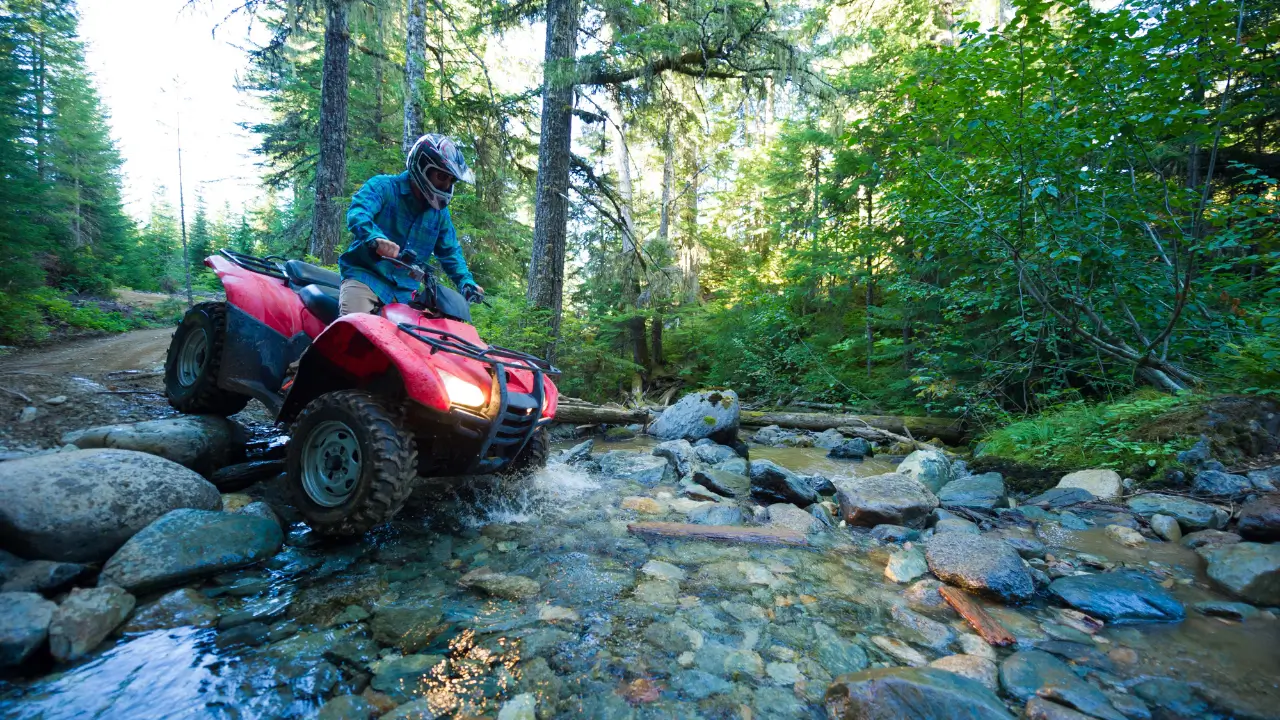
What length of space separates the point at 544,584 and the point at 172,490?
1.91 m

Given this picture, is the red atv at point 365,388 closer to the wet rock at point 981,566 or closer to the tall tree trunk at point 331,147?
the wet rock at point 981,566

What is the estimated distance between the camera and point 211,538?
221 cm

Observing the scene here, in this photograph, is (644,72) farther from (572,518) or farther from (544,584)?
(544,584)

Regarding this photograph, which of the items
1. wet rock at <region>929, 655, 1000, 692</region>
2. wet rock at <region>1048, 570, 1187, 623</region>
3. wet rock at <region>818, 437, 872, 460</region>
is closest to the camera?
wet rock at <region>929, 655, 1000, 692</region>

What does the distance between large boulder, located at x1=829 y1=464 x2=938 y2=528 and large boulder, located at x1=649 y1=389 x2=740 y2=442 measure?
2955 mm

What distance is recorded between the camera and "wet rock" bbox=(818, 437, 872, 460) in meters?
6.53

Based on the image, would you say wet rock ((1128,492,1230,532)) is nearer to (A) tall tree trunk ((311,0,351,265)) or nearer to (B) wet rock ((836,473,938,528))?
(B) wet rock ((836,473,938,528))

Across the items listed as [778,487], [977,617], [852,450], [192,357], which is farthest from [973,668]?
[192,357]

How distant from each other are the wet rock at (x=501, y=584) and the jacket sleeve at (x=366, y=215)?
1986 millimetres

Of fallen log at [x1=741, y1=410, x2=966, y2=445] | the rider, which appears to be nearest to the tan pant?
the rider

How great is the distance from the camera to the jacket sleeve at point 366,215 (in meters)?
2.97

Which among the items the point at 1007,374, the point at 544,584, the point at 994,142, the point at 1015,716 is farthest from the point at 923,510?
the point at 1007,374

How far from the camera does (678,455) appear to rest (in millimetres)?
5191

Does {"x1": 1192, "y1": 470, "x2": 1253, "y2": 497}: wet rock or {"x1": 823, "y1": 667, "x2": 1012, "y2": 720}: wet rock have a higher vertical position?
{"x1": 1192, "y1": 470, "x2": 1253, "y2": 497}: wet rock
